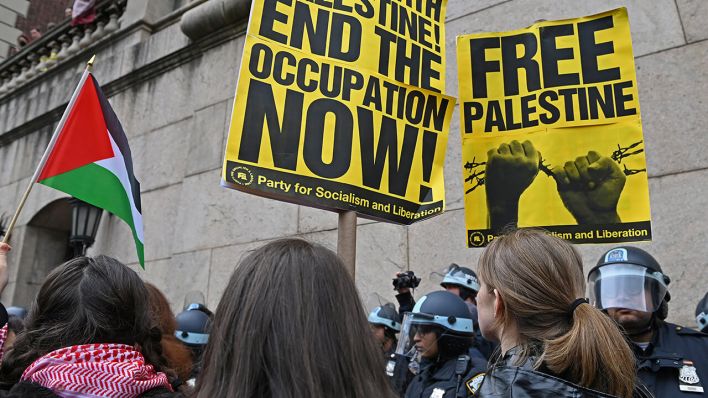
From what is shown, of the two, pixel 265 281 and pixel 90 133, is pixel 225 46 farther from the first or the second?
pixel 265 281

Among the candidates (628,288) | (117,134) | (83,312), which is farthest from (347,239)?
(117,134)

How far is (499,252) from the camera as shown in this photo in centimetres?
205

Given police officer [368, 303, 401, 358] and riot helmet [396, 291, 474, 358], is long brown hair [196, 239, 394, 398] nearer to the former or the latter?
riot helmet [396, 291, 474, 358]

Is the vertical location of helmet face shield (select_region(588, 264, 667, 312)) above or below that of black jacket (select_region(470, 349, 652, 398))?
above

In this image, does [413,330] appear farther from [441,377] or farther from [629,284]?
[629,284]

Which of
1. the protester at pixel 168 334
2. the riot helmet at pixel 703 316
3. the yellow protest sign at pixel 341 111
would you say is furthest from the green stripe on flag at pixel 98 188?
the riot helmet at pixel 703 316

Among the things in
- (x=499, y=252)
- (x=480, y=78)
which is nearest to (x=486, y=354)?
(x=480, y=78)

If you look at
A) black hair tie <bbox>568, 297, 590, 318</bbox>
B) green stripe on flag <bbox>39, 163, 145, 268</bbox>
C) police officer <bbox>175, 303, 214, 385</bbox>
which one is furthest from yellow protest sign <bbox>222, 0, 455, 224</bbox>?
police officer <bbox>175, 303, 214, 385</bbox>

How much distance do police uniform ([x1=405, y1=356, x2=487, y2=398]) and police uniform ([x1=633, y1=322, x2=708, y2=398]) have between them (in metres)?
0.88

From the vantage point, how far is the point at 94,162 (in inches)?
140

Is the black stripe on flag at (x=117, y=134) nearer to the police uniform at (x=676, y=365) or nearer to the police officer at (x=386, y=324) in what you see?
the police officer at (x=386, y=324)

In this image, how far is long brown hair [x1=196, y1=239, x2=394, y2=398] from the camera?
1.15 meters

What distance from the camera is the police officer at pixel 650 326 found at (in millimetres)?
2684

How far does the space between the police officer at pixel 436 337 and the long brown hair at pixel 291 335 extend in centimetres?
257
